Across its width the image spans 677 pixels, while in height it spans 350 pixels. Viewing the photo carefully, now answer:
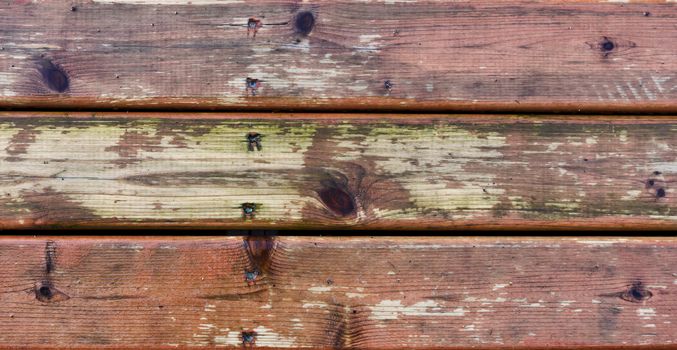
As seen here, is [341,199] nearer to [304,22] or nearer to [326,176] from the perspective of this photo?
[326,176]

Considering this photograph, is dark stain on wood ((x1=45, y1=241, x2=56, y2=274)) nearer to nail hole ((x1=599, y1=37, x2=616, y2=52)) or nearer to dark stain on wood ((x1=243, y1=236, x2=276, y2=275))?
dark stain on wood ((x1=243, y1=236, x2=276, y2=275))

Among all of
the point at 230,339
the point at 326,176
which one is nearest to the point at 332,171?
the point at 326,176

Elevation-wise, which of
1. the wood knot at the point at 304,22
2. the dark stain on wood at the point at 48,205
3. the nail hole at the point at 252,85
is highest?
the wood knot at the point at 304,22

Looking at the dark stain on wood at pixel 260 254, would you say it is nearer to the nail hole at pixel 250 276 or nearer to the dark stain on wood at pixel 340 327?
the nail hole at pixel 250 276

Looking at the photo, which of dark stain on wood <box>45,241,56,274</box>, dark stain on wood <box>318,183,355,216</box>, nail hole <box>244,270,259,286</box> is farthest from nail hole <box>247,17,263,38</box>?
dark stain on wood <box>45,241,56,274</box>

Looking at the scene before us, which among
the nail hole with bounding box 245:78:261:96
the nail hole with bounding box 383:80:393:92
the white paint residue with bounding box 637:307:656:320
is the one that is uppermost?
the nail hole with bounding box 245:78:261:96

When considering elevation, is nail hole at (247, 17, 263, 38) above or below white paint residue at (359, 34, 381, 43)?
above

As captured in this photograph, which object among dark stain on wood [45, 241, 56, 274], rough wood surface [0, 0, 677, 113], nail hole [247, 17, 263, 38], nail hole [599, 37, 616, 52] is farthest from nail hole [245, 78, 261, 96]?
nail hole [599, 37, 616, 52]

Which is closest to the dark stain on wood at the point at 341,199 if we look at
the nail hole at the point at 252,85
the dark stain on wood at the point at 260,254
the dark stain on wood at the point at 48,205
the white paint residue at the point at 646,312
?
the dark stain on wood at the point at 260,254
